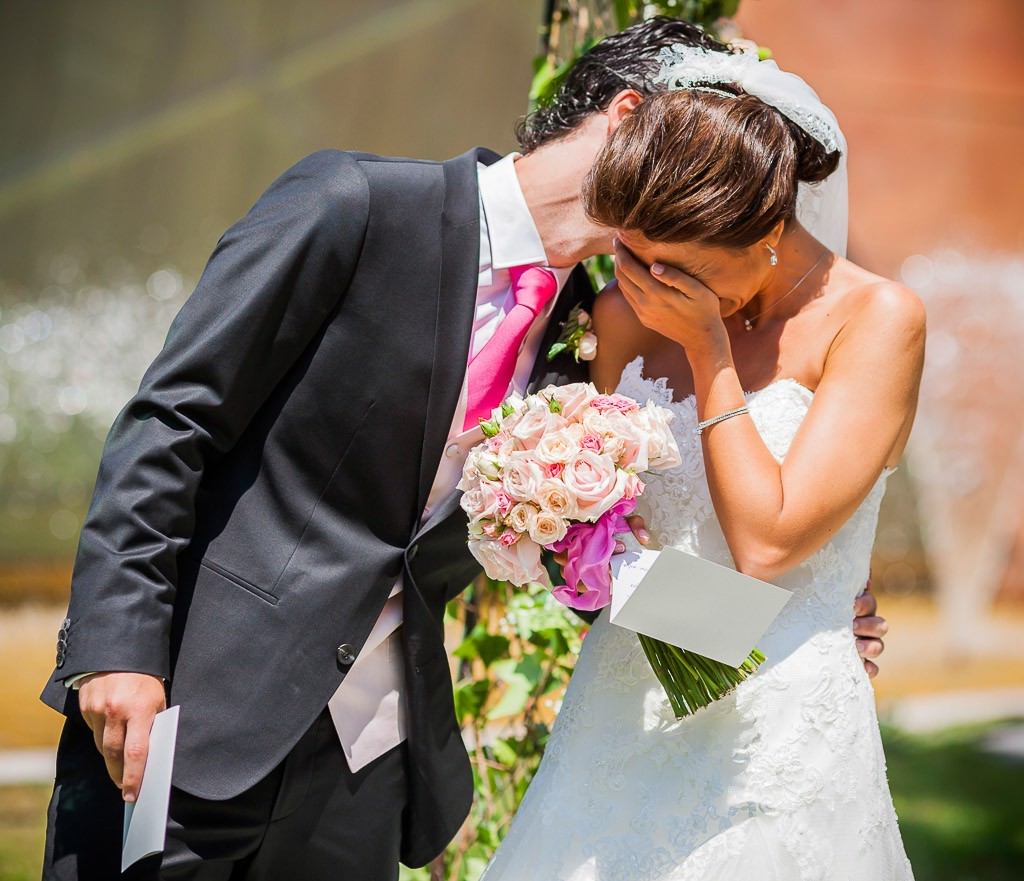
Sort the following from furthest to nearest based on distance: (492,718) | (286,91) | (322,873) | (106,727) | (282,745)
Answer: (286,91) < (492,718) < (322,873) < (282,745) < (106,727)

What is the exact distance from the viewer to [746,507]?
1908mm

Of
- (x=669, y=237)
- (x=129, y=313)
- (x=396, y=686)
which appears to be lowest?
(x=129, y=313)

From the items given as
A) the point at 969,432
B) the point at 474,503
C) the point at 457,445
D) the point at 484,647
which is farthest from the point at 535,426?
the point at 969,432

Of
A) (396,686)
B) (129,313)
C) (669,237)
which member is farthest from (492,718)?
(129,313)

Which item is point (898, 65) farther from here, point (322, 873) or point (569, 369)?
point (322, 873)

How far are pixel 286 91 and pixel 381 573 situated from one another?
18.5 ft

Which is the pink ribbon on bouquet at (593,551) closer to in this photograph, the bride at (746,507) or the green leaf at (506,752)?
the bride at (746,507)

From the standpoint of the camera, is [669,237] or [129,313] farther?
[129,313]

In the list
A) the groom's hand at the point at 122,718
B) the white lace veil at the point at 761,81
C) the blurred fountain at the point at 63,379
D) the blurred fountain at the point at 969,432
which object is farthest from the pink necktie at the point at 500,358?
the blurred fountain at the point at 969,432

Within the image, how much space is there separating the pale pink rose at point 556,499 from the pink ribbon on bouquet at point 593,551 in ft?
0.23

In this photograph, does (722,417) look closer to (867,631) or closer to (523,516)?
(523,516)

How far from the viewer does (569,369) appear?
234 cm

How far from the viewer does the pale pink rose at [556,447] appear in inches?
74.4

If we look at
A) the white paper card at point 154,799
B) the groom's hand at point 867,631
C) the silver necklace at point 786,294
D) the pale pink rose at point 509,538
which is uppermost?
the silver necklace at point 786,294
